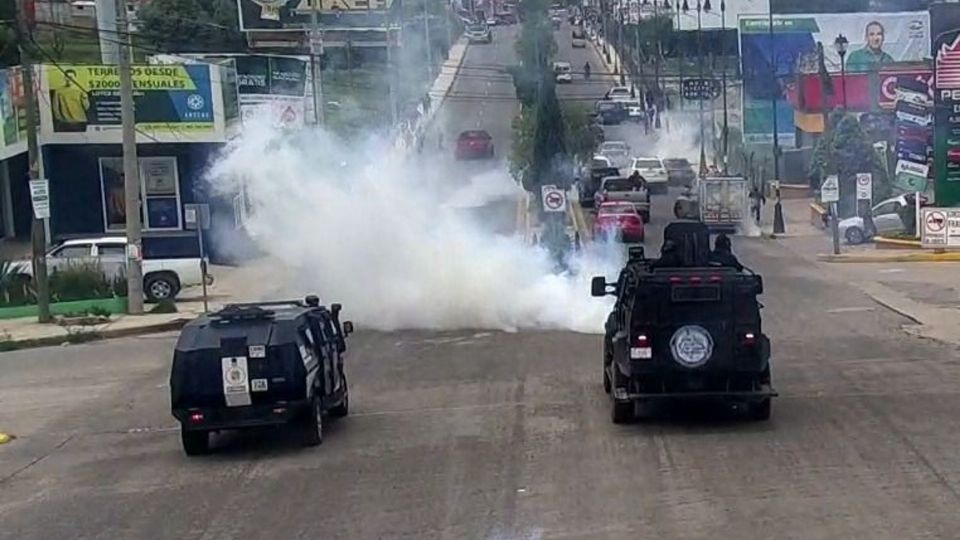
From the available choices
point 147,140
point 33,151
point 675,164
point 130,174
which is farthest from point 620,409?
point 675,164

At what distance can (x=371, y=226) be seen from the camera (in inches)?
1195

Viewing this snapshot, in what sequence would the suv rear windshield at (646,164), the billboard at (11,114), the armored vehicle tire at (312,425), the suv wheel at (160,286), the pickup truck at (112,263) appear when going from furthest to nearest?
the suv rear windshield at (646,164)
the billboard at (11,114)
the suv wheel at (160,286)
the pickup truck at (112,263)
the armored vehicle tire at (312,425)

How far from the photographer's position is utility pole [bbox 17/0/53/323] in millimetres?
29609

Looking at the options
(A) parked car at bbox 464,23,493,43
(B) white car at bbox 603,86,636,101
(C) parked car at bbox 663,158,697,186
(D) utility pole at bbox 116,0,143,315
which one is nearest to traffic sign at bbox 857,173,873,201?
(A) parked car at bbox 464,23,493,43

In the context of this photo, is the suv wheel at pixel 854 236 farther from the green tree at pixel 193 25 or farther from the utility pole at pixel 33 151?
the green tree at pixel 193 25

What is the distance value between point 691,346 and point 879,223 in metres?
33.9

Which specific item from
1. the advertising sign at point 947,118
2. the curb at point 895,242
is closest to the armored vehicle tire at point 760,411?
the curb at point 895,242

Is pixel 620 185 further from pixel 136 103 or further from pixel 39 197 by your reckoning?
pixel 39 197

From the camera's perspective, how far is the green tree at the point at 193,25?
224 ft

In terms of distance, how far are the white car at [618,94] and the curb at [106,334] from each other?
192 ft

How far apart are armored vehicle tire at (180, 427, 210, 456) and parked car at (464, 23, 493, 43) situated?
135ft

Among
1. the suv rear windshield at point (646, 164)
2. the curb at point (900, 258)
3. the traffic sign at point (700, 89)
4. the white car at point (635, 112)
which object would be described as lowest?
the curb at point (900, 258)

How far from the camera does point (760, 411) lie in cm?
1719

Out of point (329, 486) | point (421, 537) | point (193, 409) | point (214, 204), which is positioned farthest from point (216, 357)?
point (214, 204)
